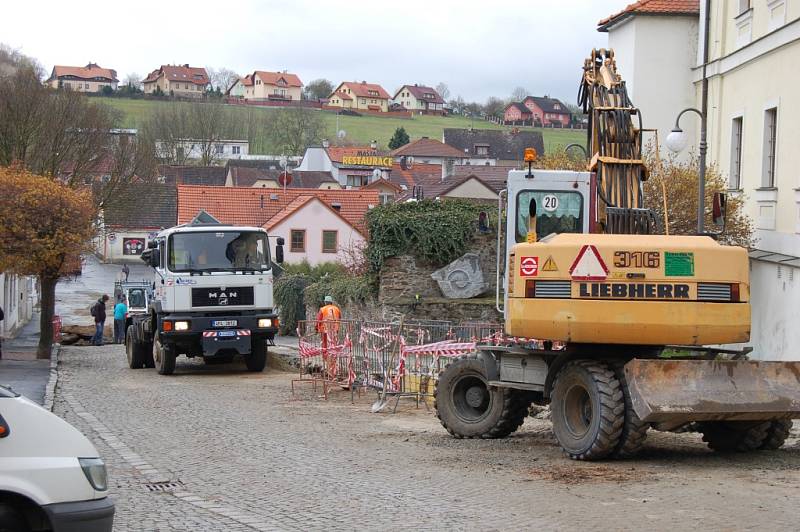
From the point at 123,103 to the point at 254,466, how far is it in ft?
387

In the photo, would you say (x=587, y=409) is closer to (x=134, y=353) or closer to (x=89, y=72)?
(x=134, y=353)

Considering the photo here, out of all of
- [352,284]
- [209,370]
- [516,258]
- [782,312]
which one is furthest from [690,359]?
[352,284]

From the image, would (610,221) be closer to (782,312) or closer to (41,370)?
(782,312)

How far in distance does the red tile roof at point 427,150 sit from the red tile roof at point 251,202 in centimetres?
5195

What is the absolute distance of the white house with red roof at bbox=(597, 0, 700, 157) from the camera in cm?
2872

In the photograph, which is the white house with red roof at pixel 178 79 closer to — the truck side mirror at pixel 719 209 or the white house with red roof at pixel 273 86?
the white house with red roof at pixel 273 86

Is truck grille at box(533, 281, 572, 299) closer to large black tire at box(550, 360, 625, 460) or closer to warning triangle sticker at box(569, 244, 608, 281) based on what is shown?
warning triangle sticker at box(569, 244, 608, 281)

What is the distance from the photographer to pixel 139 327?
2622 cm

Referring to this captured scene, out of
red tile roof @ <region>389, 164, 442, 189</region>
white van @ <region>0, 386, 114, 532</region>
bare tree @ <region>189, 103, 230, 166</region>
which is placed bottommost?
white van @ <region>0, 386, 114, 532</region>

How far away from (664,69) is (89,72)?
159 m

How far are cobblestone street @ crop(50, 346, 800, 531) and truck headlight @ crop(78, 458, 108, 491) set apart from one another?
233 centimetres

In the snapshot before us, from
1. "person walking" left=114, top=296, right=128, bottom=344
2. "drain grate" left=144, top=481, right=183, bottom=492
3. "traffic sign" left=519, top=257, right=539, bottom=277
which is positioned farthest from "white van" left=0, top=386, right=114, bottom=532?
"person walking" left=114, top=296, right=128, bottom=344

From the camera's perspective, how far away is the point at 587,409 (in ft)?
39.8

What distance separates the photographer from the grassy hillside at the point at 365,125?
114250 mm
